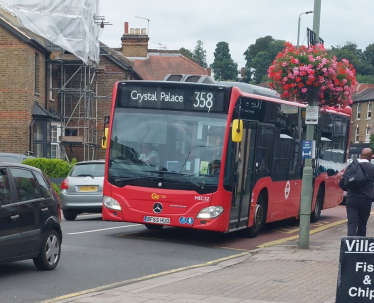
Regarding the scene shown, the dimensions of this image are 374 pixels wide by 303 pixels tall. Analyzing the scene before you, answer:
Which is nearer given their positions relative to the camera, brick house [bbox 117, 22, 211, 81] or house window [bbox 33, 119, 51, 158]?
house window [bbox 33, 119, 51, 158]

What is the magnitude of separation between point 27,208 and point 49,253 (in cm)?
94

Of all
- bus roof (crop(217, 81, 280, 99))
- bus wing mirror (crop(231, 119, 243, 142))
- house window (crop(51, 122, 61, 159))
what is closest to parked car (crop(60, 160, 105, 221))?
bus roof (crop(217, 81, 280, 99))

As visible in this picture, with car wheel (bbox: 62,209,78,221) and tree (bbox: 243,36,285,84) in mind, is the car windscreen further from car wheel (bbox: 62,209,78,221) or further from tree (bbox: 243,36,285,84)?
tree (bbox: 243,36,285,84)

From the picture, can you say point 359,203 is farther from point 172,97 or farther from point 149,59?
point 149,59

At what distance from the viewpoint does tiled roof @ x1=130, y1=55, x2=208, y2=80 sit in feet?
A: 198

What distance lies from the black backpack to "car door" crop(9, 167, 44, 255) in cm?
488

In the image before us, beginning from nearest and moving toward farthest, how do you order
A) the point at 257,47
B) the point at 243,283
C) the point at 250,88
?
1. the point at 243,283
2. the point at 250,88
3. the point at 257,47

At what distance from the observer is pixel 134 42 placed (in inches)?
2312

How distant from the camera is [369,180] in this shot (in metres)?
11.8

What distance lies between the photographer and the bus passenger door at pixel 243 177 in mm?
14211

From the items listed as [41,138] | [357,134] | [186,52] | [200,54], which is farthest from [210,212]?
[200,54]

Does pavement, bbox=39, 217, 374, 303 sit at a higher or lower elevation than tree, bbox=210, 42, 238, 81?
lower

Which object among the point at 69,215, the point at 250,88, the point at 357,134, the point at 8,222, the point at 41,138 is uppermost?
the point at 250,88

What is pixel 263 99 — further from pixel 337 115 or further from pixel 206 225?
pixel 337 115
